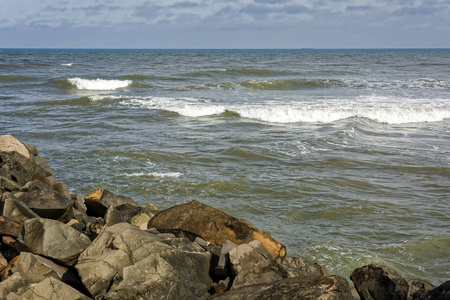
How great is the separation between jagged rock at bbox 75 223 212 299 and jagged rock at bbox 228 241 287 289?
1.03 ft

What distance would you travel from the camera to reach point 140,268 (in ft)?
14.0

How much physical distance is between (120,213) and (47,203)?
936mm

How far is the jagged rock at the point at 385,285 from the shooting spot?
14.8 ft

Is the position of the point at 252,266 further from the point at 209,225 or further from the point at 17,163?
the point at 17,163

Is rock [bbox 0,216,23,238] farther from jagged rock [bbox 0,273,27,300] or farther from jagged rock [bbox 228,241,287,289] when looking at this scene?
jagged rock [bbox 228,241,287,289]

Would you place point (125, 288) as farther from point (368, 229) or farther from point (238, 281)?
point (368, 229)

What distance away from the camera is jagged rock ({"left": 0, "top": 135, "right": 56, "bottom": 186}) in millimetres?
7762

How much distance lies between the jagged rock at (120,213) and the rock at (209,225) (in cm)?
53

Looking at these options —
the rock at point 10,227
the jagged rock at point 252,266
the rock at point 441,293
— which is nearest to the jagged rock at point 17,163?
the rock at point 10,227

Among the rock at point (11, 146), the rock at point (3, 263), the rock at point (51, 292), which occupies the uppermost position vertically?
the rock at point (11, 146)

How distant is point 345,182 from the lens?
34.0 feet

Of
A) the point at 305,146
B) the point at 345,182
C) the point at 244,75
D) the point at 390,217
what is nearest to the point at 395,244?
the point at 390,217

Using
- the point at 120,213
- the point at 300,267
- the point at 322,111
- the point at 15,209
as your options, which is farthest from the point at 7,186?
the point at 322,111

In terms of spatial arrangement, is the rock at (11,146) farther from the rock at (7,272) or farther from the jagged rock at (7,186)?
the rock at (7,272)
